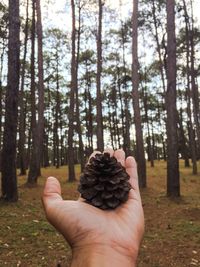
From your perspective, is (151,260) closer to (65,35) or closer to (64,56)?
(65,35)

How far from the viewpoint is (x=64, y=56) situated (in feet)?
104

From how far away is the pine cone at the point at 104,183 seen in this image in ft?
7.73

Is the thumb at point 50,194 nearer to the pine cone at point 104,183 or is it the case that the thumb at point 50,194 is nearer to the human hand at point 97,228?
the human hand at point 97,228

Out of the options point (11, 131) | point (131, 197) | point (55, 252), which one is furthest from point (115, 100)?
point (131, 197)

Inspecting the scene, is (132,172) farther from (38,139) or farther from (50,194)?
(38,139)

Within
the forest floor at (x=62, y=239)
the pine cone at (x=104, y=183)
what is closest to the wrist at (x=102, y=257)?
the pine cone at (x=104, y=183)

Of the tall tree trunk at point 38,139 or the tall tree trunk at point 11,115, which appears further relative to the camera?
the tall tree trunk at point 38,139

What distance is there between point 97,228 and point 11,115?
915 cm

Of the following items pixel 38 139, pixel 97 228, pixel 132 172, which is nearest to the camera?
pixel 97 228

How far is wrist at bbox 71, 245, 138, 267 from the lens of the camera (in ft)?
6.36

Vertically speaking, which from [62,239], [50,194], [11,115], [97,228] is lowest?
[62,239]

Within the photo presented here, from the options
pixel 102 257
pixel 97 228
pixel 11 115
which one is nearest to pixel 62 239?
pixel 11 115

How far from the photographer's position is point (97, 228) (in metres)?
2.18

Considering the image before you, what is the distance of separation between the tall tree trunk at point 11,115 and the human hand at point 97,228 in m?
8.62
